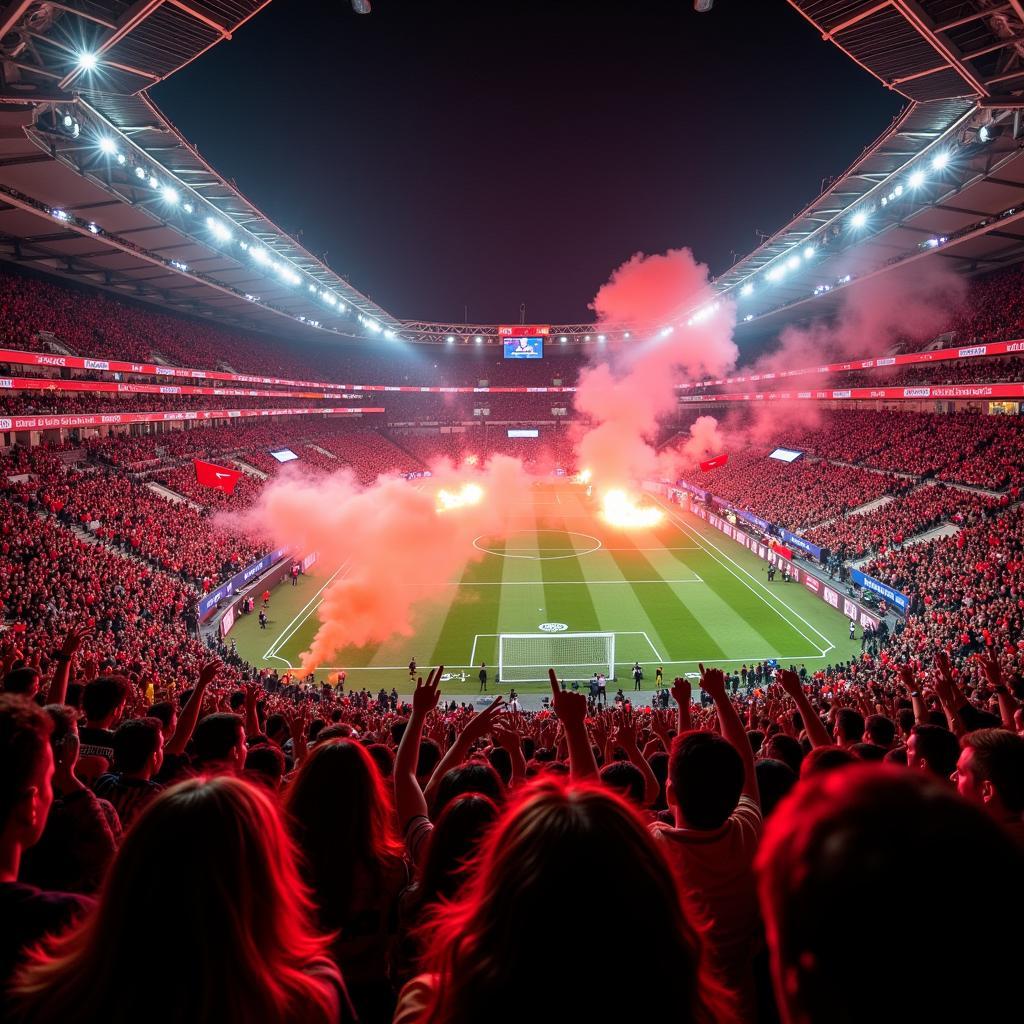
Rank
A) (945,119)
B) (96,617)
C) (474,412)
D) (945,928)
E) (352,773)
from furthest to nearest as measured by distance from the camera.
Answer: (474,412)
(945,119)
(96,617)
(352,773)
(945,928)

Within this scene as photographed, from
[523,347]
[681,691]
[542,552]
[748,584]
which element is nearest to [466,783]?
[681,691]

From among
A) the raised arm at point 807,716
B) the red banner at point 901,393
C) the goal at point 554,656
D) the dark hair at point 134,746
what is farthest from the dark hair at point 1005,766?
the red banner at point 901,393

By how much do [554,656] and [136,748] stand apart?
22878 mm

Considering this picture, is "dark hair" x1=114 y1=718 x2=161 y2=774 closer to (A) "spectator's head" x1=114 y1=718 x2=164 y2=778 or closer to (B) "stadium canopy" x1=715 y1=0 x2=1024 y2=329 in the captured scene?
(A) "spectator's head" x1=114 y1=718 x2=164 y2=778

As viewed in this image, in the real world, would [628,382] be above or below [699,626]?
above

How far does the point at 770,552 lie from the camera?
38219 mm

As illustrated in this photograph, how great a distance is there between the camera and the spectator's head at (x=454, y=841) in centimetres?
282

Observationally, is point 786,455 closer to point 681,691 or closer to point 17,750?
point 681,691

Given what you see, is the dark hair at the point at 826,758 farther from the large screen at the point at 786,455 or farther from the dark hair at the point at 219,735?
the large screen at the point at 786,455

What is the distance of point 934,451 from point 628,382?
41.8m

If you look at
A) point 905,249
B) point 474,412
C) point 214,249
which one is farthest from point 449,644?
point 474,412

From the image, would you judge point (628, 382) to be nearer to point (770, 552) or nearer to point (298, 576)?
point (770, 552)

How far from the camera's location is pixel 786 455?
52281 mm

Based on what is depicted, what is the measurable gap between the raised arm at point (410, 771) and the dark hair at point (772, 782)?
8.35ft
